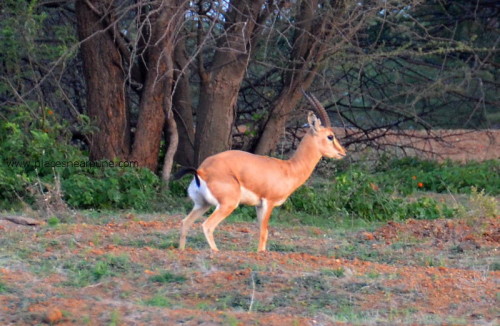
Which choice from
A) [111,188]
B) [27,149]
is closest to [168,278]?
[111,188]

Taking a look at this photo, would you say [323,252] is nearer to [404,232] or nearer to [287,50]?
[404,232]

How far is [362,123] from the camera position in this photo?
15977mm

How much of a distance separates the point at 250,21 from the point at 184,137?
91.2 inches

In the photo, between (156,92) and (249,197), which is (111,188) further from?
(249,197)

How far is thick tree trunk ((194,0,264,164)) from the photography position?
1213cm

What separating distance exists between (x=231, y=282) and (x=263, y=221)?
7.92 feet

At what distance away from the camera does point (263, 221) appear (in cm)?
882

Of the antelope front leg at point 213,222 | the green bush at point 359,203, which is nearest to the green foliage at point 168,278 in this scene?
the antelope front leg at point 213,222

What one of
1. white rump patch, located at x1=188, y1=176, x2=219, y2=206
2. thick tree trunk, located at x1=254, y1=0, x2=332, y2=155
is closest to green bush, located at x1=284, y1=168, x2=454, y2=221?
thick tree trunk, located at x1=254, y1=0, x2=332, y2=155

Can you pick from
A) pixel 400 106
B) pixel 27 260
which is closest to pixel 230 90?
pixel 400 106

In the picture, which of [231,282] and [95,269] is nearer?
[231,282]

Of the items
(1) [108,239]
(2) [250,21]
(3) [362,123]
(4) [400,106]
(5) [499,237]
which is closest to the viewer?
(1) [108,239]

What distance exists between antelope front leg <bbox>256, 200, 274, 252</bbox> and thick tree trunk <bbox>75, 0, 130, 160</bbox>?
4.08m

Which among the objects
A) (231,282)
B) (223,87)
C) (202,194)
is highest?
(223,87)
